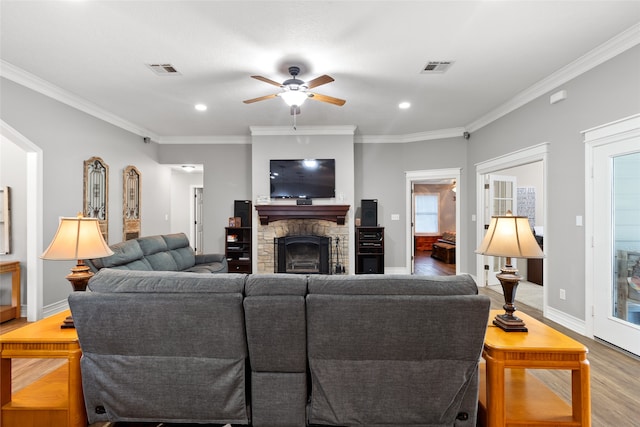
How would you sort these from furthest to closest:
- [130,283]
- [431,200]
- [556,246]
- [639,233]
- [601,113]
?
[431,200] → [556,246] → [601,113] → [639,233] → [130,283]

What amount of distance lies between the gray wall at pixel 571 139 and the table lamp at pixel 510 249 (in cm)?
200

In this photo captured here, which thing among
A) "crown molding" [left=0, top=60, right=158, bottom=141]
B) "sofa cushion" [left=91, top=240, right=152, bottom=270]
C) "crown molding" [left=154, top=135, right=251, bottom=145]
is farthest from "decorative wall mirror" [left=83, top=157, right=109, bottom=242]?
"crown molding" [left=154, top=135, right=251, bottom=145]

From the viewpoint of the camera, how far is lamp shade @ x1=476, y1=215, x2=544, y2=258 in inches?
71.3

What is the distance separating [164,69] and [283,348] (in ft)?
10.8

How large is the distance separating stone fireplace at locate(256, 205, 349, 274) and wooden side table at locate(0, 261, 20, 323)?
3177 mm

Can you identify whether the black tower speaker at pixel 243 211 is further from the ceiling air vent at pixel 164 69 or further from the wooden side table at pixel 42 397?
the wooden side table at pixel 42 397

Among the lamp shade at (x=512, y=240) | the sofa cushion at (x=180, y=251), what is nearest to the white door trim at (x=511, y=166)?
the lamp shade at (x=512, y=240)

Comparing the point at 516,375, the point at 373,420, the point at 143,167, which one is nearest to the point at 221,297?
the point at 373,420

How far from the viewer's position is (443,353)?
4.97 ft

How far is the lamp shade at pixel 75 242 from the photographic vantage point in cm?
192

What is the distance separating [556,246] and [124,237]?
641 centimetres

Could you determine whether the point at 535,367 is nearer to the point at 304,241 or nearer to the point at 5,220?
the point at 304,241

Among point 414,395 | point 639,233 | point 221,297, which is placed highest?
point 639,233

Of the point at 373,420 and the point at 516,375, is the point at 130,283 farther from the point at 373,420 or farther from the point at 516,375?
the point at 516,375
